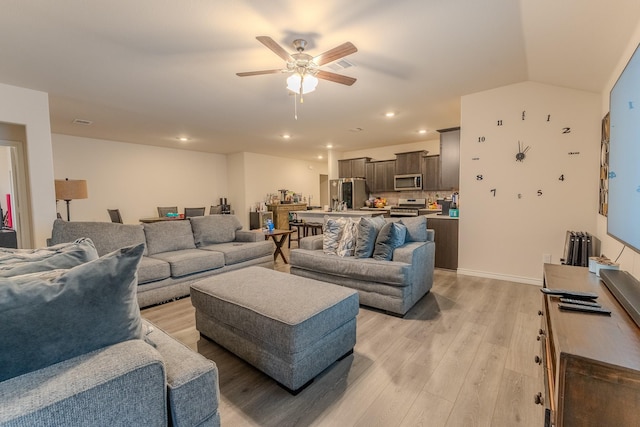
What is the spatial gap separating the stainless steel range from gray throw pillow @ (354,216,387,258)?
3.50 metres

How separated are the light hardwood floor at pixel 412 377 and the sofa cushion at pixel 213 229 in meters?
1.45

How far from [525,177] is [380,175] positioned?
3.94 metres

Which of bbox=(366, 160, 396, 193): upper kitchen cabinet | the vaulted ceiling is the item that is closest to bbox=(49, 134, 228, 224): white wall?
the vaulted ceiling

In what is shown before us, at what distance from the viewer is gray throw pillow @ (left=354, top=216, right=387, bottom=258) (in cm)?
309

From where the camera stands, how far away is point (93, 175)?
634cm

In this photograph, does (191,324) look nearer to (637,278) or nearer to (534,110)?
(637,278)

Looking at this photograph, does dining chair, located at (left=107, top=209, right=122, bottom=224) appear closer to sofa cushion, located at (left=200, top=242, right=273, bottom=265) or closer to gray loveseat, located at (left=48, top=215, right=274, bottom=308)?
gray loveseat, located at (left=48, top=215, right=274, bottom=308)

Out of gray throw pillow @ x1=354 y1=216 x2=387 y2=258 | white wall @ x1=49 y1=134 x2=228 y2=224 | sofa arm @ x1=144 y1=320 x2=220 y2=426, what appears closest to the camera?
sofa arm @ x1=144 y1=320 x2=220 y2=426

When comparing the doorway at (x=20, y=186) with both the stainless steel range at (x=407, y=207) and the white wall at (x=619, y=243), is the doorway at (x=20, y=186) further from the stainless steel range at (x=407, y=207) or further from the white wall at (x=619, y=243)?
the stainless steel range at (x=407, y=207)

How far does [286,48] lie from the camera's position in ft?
8.63

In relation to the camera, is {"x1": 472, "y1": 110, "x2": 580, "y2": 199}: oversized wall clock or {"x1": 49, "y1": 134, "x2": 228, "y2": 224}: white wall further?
{"x1": 49, "y1": 134, "x2": 228, "y2": 224}: white wall

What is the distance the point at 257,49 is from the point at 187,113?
245cm

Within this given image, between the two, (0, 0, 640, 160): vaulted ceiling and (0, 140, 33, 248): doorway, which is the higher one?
(0, 0, 640, 160): vaulted ceiling

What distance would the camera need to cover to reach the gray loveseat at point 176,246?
3111mm
